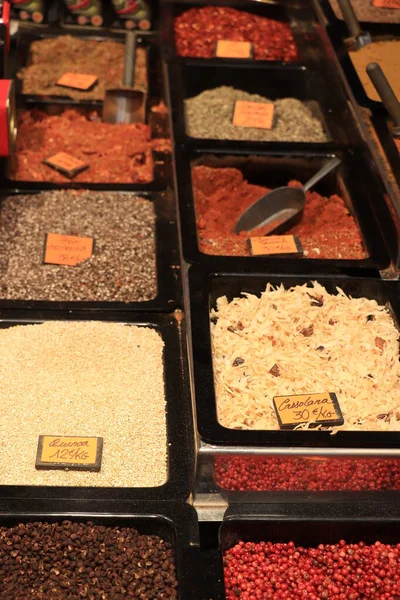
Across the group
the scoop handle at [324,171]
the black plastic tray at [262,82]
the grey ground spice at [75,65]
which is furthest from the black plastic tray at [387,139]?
the grey ground spice at [75,65]

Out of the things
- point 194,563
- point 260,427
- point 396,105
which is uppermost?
point 396,105

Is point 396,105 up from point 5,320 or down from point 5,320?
up

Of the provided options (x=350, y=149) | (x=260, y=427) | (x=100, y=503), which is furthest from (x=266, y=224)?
(x=100, y=503)

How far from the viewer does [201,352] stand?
1.79 metres

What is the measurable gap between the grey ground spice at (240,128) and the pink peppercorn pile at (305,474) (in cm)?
144

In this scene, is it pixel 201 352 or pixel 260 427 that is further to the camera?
pixel 201 352

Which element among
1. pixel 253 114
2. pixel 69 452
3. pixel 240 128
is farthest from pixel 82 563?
pixel 253 114

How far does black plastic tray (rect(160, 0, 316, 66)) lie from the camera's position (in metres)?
3.20

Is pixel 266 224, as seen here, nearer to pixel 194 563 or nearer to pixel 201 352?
pixel 201 352

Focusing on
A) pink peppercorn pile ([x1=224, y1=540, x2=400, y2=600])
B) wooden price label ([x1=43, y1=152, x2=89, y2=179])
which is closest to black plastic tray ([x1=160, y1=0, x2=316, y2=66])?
wooden price label ([x1=43, y1=152, x2=89, y2=179])

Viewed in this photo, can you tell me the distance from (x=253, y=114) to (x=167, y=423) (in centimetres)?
155

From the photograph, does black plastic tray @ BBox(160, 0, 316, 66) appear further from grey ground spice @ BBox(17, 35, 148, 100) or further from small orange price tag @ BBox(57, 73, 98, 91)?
A: small orange price tag @ BBox(57, 73, 98, 91)

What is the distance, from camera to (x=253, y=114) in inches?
115

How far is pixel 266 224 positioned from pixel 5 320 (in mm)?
929
